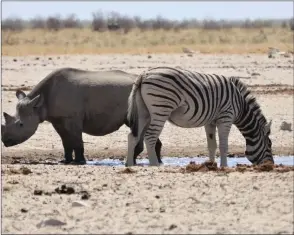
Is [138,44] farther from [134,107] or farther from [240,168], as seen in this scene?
[240,168]

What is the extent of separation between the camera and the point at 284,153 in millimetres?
16938

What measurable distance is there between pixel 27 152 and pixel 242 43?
30.5m

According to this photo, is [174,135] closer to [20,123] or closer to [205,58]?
[20,123]

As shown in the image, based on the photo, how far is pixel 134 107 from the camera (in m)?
13.7

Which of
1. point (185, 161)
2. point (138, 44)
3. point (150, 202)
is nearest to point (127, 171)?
point (150, 202)

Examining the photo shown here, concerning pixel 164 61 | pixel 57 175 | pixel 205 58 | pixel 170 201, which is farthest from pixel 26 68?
pixel 170 201

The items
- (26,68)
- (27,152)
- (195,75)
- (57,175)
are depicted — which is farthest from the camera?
(26,68)

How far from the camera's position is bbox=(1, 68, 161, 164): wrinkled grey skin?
1484 centimetres

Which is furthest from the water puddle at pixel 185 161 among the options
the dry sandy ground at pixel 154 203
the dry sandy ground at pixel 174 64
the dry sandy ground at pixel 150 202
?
the dry sandy ground at pixel 154 203

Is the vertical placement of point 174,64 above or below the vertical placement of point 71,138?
below

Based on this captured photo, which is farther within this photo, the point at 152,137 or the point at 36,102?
the point at 36,102

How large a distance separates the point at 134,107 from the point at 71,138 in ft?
5.29

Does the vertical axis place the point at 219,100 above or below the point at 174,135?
above

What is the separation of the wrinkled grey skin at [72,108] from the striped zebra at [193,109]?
0.96 metres
